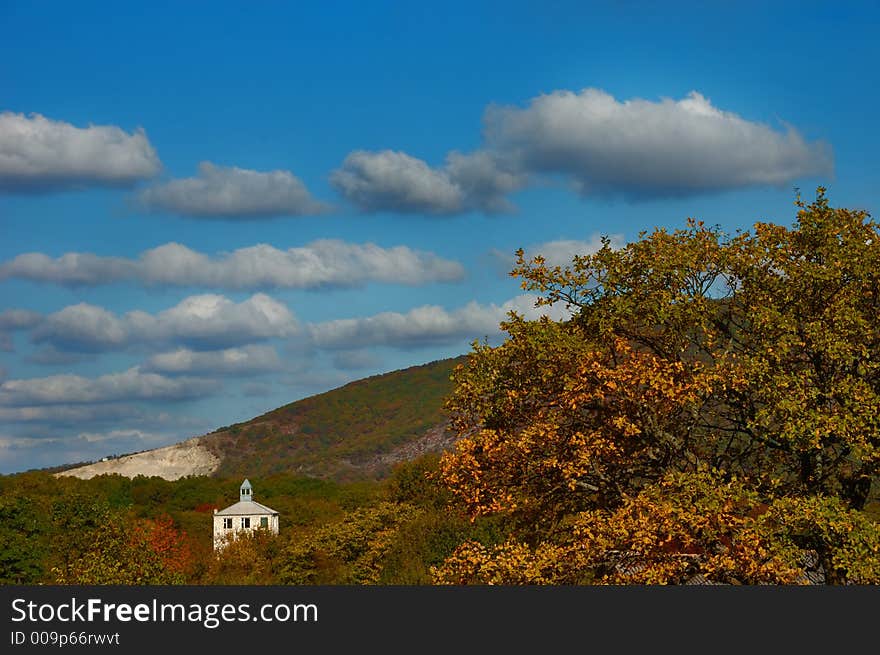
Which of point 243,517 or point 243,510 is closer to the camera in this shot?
point 243,517

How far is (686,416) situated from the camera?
29.6m

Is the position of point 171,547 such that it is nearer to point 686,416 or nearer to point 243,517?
point 243,517

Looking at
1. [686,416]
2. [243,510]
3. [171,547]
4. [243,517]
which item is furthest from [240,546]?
[686,416]

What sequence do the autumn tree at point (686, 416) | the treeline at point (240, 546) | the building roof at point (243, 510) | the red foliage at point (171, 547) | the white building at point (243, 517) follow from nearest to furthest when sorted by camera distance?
the autumn tree at point (686, 416), the treeline at point (240, 546), the red foliage at point (171, 547), the white building at point (243, 517), the building roof at point (243, 510)

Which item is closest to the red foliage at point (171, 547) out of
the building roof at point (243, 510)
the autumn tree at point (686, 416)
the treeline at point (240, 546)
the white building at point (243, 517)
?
the treeline at point (240, 546)

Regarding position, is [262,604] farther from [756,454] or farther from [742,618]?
[756,454]

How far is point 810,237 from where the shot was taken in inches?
1137

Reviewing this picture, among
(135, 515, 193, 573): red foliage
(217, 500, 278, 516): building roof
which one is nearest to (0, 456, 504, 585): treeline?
(135, 515, 193, 573): red foliage

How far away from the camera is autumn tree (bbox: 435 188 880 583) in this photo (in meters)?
25.3

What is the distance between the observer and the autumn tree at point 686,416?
25.3 meters

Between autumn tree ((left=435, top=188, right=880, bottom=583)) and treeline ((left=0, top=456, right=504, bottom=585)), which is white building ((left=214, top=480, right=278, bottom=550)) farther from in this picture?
autumn tree ((left=435, top=188, right=880, bottom=583))

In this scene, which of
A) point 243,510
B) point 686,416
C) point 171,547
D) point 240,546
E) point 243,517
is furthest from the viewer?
point 243,510

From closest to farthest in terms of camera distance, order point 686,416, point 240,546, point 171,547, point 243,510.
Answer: point 686,416 < point 240,546 < point 171,547 < point 243,510

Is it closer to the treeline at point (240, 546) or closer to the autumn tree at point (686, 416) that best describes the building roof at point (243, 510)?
the treeline at point (240, 546)
